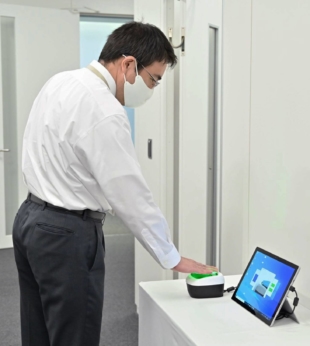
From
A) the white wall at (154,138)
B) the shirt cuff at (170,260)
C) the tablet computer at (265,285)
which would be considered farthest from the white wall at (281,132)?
the white wall at (154,138)

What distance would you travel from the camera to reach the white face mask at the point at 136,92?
1.51m

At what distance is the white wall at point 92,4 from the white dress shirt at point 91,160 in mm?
3231

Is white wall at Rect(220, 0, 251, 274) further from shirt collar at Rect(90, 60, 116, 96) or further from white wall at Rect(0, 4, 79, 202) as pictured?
white wall at Rect(0, 4, 79, 202)

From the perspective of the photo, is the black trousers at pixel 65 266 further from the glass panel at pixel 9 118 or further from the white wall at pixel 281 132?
the glass panel at pixel 9 118

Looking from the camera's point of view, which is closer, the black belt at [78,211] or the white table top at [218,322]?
the white table top at [218,322]

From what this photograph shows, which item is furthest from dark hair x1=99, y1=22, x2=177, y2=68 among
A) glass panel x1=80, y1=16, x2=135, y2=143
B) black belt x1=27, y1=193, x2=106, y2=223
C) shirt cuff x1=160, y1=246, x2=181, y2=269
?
glass panel x1=80, y1=16, x2=135, y2=143

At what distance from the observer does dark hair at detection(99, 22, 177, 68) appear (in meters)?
1.47

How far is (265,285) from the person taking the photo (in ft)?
4.54

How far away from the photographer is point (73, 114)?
133 cm

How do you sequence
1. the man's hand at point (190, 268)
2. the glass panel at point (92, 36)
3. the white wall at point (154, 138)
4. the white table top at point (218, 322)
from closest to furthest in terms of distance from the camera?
the white table top at point (218, 322) → the man's hand at point (190, 268) → the white wall at point (154, 138) → the glass panel at point (92, 36)

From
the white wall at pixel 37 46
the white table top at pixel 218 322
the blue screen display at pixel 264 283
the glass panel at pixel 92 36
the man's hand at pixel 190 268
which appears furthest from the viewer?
the glass panel at pixel 92 36

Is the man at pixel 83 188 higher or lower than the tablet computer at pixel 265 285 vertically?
higher

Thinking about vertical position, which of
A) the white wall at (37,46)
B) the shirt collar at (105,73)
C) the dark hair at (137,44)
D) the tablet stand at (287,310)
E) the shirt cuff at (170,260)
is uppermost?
the white wall at (37,46)

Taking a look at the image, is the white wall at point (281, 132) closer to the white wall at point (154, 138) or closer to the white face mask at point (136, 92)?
the white face mask at point (136, 92)
